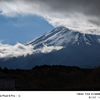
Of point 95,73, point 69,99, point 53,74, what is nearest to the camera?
point 69,99

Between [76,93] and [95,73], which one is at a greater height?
[95,73]

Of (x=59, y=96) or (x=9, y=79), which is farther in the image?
(x=9, y=79)

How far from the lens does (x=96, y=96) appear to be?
42.4ft

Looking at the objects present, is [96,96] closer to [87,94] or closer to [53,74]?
[87,94]

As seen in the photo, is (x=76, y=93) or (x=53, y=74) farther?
(x=53, y=74)

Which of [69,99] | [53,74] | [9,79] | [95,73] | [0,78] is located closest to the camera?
[69,99]

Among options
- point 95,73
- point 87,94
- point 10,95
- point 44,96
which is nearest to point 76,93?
point 87,94

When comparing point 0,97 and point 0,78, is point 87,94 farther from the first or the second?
point 0,78

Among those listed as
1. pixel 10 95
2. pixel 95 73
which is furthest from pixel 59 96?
pixel 95 73

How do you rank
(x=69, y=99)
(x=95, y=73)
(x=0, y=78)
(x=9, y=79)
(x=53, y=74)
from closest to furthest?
(x=69, y=99) < (x=0, y=78) < (x=9, y=79) < (x=95, y=73) < (x=53, y=74)

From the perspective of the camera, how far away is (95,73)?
1907 inches

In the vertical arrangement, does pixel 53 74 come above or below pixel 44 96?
above

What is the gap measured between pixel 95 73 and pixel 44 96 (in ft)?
120

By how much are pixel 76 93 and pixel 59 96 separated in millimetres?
1007
